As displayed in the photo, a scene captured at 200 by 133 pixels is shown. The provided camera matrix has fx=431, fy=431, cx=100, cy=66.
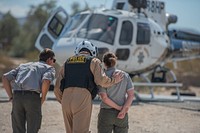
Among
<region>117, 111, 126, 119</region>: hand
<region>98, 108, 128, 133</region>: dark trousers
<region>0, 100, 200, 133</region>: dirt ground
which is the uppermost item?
<region>117, 111, 126, 119</region>: hand

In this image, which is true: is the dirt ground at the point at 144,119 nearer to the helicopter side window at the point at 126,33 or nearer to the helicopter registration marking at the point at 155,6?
the helicopter side window at the point at 126,33

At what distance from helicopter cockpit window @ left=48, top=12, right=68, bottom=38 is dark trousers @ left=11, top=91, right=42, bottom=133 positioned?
377 inches

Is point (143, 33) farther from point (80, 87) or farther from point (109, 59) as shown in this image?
point (80, 87)

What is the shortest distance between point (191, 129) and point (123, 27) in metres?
5.68

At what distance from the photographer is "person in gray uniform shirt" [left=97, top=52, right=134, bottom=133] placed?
609 cm

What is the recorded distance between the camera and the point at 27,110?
6.11m

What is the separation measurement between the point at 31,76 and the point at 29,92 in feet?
0.76

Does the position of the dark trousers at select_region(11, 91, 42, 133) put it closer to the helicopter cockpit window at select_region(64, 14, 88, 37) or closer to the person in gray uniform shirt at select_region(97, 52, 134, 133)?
the person in gray uniform shirt at select_region(97, 52, 134, 133)

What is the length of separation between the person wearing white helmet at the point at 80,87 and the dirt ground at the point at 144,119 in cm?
270

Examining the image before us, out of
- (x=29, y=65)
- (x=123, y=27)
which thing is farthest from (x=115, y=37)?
(x=29, y=65)

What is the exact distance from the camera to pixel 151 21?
1546cm

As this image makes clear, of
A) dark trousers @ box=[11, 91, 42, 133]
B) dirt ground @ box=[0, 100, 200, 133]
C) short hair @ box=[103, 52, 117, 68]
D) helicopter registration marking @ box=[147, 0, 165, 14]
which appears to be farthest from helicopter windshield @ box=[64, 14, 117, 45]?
dark trousers @ box=[11, 91, 42, 133]

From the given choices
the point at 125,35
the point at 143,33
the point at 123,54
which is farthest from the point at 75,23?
the point at 143,33

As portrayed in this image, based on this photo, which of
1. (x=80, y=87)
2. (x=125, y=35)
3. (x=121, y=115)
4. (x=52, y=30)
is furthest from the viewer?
(x=52, y=30)
